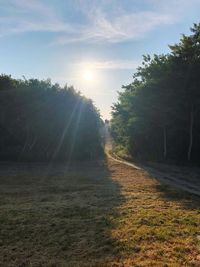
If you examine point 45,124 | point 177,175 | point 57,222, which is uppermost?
point 45,124

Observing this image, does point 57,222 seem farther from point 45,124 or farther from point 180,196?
point 45,124

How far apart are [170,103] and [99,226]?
23.3m

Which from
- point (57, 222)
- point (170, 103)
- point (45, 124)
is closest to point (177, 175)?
point (170, 103)

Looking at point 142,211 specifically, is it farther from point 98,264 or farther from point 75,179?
point 75,179

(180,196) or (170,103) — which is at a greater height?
(170,103)

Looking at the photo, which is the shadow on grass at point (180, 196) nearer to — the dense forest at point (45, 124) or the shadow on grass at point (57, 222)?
the shadow on grass at point (57, 222)

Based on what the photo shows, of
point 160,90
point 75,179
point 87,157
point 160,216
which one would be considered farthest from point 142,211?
point 87,157

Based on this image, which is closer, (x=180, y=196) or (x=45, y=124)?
(x=180, y=196)

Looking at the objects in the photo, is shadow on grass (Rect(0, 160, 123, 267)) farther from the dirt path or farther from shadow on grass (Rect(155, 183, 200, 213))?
the dirt path

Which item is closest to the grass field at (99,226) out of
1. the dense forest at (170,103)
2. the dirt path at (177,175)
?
the dirt path at (177,175)

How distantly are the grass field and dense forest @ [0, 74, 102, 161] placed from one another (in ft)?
65.0

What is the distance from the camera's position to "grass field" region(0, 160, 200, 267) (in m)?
8.32

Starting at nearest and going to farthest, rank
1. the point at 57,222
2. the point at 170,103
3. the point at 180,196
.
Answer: the point at 57,222 < the point at 180,196 < the point at 170,103

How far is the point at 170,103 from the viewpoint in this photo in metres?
32.9
